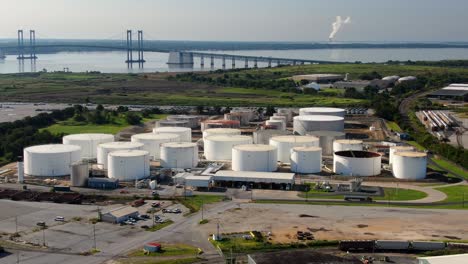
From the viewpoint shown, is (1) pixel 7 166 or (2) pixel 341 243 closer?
(2) pixel 341 243

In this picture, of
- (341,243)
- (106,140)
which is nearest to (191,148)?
(106,140)

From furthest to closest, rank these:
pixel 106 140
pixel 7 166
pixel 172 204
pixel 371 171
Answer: pixel 106 140 → pixel 7 166 → pixel 371 171 → pixel 172 204

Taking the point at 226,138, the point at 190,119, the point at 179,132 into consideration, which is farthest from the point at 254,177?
the point at 190,119

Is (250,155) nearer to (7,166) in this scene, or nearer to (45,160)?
(45,160)

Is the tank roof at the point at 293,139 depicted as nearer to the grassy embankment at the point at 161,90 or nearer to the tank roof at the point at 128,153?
the tank roof at the point at 128,153

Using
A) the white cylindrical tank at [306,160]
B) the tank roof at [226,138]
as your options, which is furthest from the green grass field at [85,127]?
the white cylindrical tank at [306,160]

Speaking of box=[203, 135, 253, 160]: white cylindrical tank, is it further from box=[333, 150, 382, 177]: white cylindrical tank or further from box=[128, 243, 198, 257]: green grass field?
box=[128, 243, 198, 257]: green grass field
